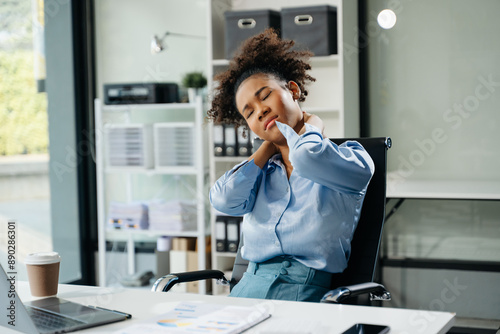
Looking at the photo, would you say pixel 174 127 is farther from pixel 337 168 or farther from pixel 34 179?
pixel 337 168

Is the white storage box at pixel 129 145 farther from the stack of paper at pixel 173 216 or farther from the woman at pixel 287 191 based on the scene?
the woman at pixel 287 191

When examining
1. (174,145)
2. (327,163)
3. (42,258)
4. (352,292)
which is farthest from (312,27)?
(42,258)

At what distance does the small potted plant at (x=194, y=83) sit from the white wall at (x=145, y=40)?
0.22 meters

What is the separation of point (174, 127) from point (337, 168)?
2.16 metres

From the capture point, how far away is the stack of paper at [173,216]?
3.63 meters

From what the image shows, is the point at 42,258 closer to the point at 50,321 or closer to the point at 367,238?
the point at 50,321

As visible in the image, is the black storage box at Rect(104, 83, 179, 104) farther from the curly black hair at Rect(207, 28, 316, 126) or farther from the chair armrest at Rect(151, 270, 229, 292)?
the chair armrest at Rect(151, 270, 229, 292)

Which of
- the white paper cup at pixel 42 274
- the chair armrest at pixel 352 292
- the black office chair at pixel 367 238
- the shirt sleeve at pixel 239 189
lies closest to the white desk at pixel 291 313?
the white paper cup at pixel 42 274

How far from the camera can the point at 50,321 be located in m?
1.24

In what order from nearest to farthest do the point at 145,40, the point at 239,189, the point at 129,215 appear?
the point at 239,189
the point at 129,215
the point at 145,40

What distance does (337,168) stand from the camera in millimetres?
1625

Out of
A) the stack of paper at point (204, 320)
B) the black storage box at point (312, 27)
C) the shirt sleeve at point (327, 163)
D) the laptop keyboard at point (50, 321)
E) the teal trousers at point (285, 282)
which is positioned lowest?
the teal trousers at point (285, 282)

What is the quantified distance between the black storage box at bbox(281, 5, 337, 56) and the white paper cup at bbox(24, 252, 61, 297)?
82.2 inches

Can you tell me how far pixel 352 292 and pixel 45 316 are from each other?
0.72m
